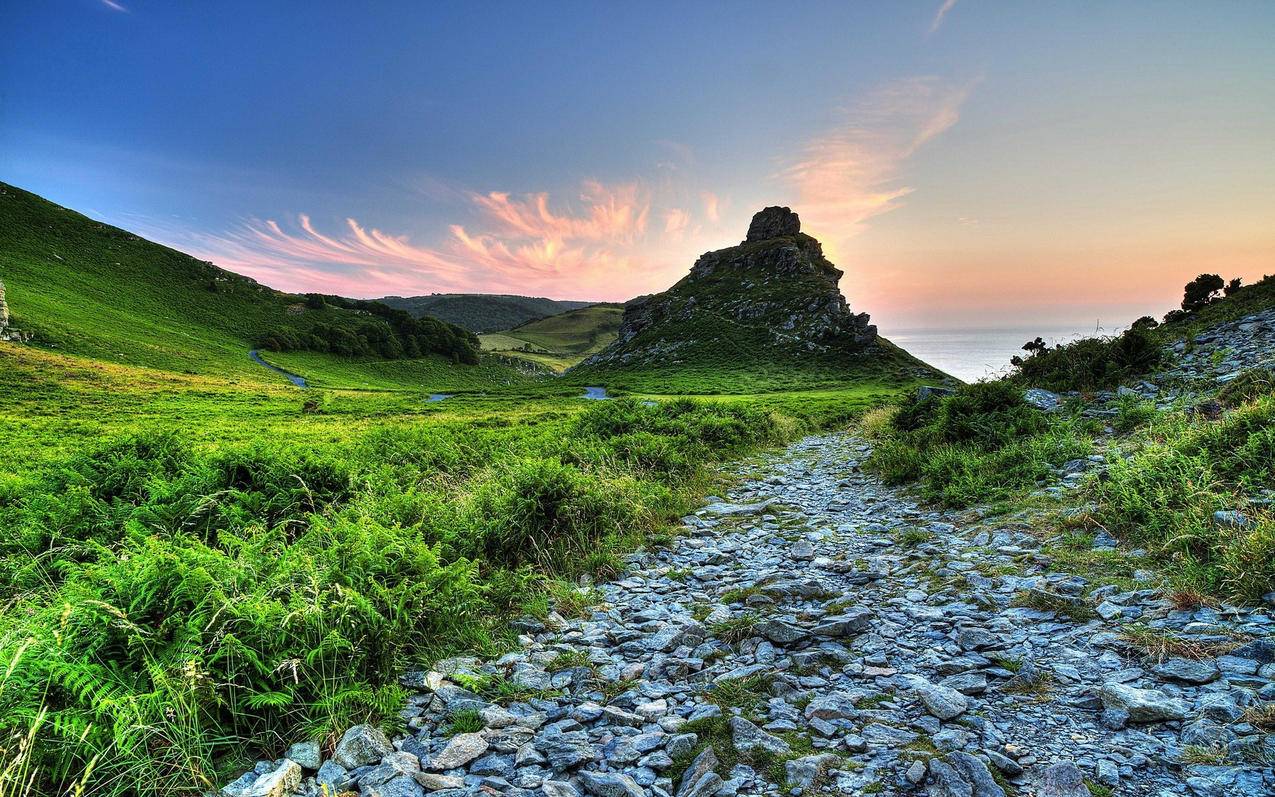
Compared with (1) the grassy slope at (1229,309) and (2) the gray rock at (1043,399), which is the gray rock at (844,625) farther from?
(1) the grassy slope at (1229,309)

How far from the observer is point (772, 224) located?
15362cm

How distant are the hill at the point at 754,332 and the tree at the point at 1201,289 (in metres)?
47.7

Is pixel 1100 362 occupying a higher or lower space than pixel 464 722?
higher

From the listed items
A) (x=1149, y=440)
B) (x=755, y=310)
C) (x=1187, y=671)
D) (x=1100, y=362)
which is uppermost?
Result: (x=755, y=310)

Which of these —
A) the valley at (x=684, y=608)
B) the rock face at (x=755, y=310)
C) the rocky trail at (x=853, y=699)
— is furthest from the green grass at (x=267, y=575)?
the rock face at (x=755, y=310)

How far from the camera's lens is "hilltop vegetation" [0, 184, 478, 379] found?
77.3 m

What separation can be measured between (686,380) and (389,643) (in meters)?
77.7

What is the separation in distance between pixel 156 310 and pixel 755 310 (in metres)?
128

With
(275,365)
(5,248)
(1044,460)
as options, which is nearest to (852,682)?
(1044,460)

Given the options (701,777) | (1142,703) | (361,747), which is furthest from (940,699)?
(361,747)

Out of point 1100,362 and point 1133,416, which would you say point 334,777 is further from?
point 1100,362

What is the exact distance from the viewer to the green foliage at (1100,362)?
14.1 metres

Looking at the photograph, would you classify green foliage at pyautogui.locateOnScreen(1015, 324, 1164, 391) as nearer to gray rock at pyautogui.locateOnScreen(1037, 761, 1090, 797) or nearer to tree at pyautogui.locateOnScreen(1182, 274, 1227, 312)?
tree at pyautogui.locateOnScreen(1182, 274, 1227, 312)

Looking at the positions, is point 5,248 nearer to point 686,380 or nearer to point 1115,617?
point 686,380
